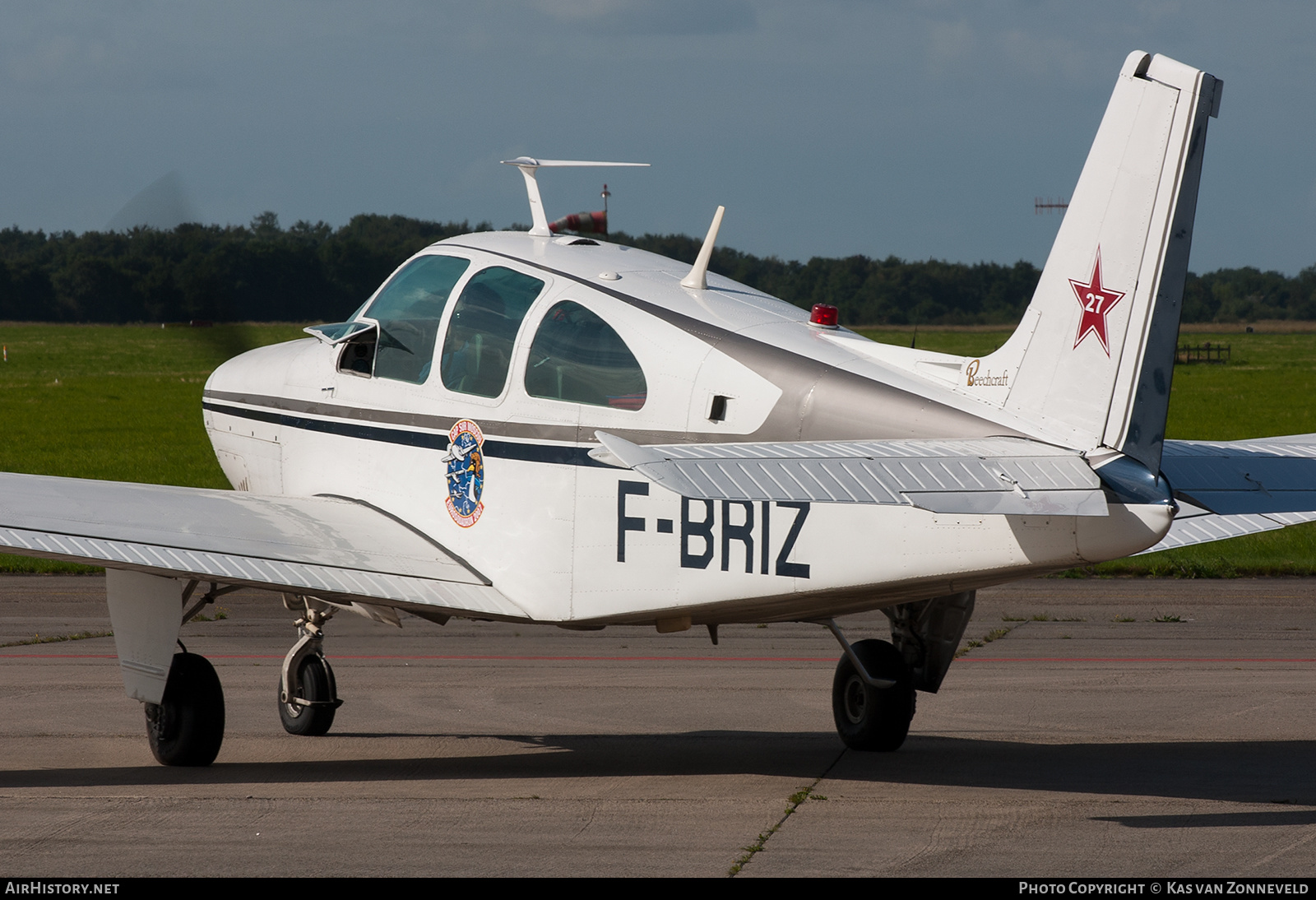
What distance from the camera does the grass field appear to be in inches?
725

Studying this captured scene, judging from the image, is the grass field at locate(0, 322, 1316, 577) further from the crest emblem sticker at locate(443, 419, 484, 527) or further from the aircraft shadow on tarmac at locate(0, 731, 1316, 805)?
the aircraft shadow on tarmac at locate(0, 731, 1316, 805)

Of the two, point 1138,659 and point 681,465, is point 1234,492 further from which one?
point 1138,659

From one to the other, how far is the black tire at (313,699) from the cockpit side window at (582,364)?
278 cm

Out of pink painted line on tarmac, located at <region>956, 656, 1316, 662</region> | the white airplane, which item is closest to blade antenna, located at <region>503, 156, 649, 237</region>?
the white airplane

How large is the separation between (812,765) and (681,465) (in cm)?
378

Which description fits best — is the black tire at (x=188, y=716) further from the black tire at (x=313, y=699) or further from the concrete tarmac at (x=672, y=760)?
the black tire at (x=313, y=699)

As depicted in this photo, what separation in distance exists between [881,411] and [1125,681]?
5614 mm

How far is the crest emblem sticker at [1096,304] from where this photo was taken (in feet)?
20.1

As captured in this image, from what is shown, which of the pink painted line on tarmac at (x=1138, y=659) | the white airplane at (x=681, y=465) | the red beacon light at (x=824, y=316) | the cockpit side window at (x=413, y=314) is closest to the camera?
the white airplane at (x=681, y=465)

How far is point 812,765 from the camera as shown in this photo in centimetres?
845

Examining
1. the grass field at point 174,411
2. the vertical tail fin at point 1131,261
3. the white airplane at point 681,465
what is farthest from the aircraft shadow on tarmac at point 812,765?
the grass field at point 174,411

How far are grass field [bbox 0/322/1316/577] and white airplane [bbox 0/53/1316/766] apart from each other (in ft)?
10.2

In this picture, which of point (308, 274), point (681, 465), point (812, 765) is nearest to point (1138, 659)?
point (812, 765)

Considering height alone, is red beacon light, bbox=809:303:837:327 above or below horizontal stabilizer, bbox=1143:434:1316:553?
above
